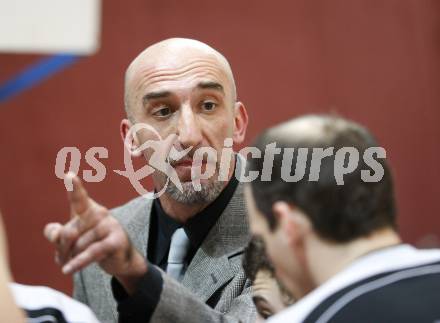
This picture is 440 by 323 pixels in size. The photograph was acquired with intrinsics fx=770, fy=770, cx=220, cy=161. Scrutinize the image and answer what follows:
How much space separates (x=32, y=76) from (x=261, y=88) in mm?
1025

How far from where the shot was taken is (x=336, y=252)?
41.7 inches

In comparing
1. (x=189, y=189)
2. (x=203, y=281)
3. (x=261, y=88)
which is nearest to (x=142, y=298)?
(x=203, y=281)

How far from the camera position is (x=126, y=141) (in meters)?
1.96

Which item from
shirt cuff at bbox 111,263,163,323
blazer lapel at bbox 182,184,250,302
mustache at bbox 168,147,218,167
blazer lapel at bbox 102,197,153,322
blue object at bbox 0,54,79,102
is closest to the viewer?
shirt cuff at bbox 111,263,163,323

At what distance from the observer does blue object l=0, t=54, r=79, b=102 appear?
10.4ft

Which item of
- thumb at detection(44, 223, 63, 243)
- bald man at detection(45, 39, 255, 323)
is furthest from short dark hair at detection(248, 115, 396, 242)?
bald man at detection(45, 39, 255, 323)

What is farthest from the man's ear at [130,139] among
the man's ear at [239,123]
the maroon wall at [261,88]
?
the maroon wall at [261,88]

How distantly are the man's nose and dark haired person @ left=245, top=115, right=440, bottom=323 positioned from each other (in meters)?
0.58

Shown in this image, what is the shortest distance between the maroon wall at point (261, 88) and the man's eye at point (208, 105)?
1.45 m

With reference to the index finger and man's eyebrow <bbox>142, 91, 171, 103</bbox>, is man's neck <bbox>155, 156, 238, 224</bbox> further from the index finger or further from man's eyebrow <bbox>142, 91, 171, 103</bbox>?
the index finger

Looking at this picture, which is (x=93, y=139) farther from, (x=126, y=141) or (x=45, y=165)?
(x=126, y=141)

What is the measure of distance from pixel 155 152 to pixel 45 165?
1496 millimetres

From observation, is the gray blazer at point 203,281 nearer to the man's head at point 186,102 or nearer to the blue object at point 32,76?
the man's head at point 186,102

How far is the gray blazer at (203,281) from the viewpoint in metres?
1.26
